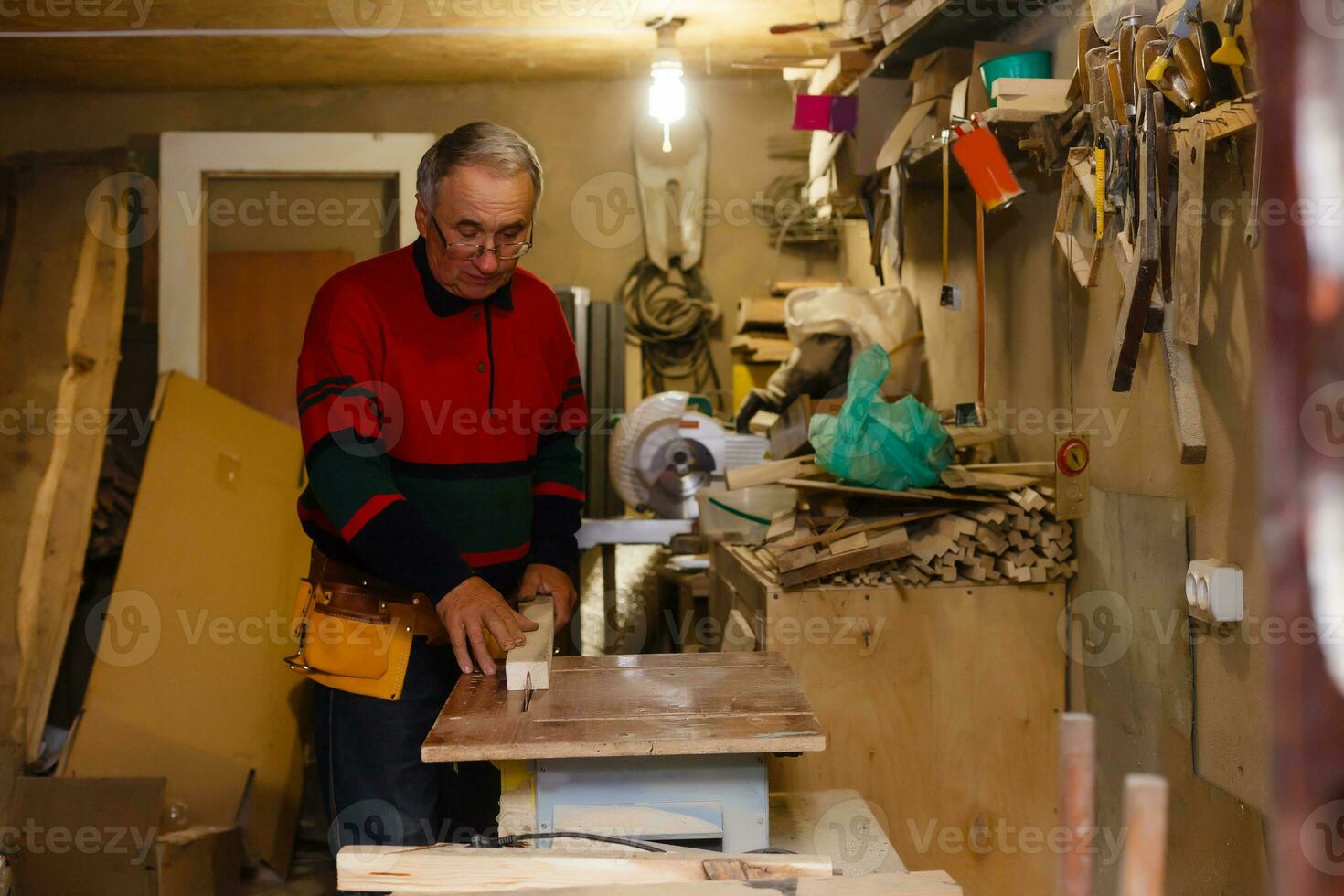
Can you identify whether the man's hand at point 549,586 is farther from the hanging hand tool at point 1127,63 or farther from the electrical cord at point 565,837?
the hanging hand tool at point 1127,63

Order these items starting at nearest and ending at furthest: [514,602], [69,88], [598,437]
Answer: [514,602] < [598,437] < [69,88]

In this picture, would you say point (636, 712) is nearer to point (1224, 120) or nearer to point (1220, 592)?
point (1220, 592)

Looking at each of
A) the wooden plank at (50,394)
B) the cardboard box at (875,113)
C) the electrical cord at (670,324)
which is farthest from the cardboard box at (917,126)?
the wooden plank at (50,394)

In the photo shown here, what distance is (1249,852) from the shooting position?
1.89 meters

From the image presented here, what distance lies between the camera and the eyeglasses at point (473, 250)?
216 centimetres

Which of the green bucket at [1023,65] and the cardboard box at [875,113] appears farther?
the cardboard box at [875,113]

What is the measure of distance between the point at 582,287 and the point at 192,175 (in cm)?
162

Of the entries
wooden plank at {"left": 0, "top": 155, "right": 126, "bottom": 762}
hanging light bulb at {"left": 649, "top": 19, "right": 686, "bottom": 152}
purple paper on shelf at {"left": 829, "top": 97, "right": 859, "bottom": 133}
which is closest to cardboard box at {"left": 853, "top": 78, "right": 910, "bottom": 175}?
purple paper on shelf at {"left": 829, "top": 97, "right": 859, "bottom": 133}

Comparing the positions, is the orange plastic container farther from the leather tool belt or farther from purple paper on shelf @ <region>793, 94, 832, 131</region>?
the leather tool belt

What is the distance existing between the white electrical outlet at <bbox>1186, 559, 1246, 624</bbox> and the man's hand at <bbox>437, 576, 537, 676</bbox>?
42.6 inches

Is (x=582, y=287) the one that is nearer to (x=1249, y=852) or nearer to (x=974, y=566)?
(x=974, y=566)

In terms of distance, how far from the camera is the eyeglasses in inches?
84.9

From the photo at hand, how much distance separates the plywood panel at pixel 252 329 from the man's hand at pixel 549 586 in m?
2.79

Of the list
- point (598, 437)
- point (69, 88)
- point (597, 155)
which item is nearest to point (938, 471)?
point (598, 437)
